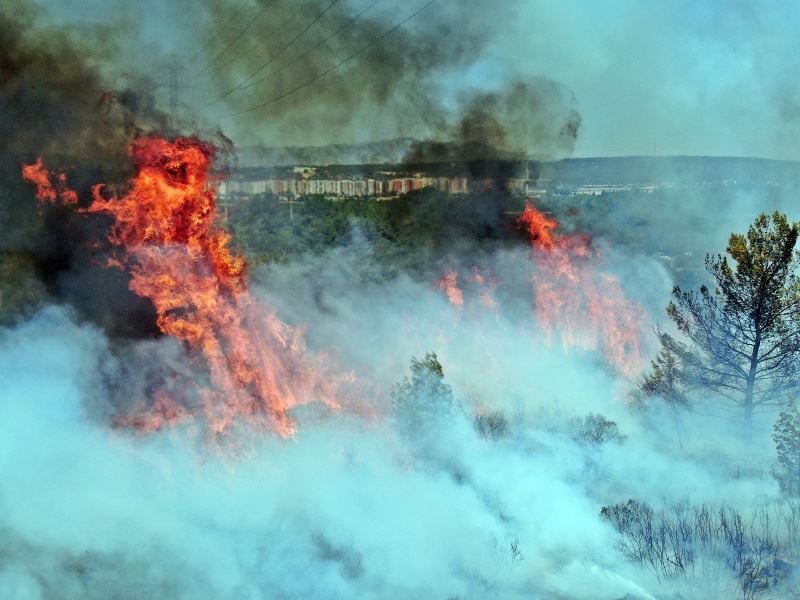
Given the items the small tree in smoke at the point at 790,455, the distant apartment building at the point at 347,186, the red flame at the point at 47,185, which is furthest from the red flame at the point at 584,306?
the red flame at the point at 47,185

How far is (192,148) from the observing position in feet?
60.6

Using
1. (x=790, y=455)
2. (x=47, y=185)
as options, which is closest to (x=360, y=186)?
(x=47, y=185)

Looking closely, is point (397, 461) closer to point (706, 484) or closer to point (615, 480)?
point (615, 480)

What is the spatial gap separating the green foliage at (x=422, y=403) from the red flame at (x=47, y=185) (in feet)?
27.4

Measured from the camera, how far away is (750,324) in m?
18.2

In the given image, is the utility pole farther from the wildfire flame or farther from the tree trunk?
the tree trunk

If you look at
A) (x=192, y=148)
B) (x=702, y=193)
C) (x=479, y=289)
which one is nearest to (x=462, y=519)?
(x=192, y=148)

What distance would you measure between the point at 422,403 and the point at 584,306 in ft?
50.4

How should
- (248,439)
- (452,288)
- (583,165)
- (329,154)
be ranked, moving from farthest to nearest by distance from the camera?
A: (583,165), (329,154), (452,288), (248,439)

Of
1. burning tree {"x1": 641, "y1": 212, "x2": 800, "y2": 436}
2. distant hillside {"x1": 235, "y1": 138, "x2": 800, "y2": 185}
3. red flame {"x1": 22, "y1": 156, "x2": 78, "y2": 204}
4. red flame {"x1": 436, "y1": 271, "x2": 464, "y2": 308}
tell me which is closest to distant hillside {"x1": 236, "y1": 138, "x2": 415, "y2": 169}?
distant hillside {"x1": 235, "y1": 138, "x2": 800, "y2": 185}

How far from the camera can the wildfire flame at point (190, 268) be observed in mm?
17219

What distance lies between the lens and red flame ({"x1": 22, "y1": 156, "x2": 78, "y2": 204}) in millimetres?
18641

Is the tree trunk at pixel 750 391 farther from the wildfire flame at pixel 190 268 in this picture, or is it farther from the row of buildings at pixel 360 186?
the row of buildings at pixel 360 186

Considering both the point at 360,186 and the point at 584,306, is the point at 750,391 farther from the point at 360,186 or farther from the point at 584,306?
the point at 360,186
